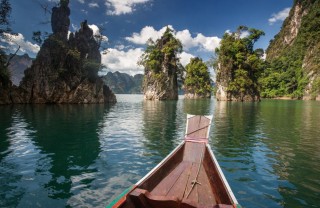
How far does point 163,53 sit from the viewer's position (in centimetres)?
9381

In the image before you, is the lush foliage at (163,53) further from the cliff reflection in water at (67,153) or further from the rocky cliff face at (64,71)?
the cliff reflection in water at (67,153)

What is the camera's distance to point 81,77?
6088 cm

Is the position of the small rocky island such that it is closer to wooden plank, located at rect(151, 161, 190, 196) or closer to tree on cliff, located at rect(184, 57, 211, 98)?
wooden plank, located at rect(151, 161, 190, 196)

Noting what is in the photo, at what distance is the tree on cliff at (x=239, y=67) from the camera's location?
271 ft

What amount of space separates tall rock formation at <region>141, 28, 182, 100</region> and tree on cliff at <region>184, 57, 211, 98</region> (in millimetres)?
20671

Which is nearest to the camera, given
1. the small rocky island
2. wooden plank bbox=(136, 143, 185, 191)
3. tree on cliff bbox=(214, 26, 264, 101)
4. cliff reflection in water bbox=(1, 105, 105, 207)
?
wooden plank bbox=(136, 143, 185, 191)

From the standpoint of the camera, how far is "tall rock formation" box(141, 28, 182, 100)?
90312 millimetres

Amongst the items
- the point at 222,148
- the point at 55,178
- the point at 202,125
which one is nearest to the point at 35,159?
the point at 55,178

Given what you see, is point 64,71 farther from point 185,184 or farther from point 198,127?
point 185,184

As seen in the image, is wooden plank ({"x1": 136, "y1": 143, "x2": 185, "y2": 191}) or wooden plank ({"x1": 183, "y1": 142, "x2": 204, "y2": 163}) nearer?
wooden plank ({"x1": 136, "y1": 143, "x2": 185, "y2": 191})

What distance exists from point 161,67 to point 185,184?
284ft

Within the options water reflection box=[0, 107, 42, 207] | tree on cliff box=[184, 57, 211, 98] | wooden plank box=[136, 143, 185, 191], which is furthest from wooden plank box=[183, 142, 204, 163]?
tree on cliff box=[184, 57, 211, 98]

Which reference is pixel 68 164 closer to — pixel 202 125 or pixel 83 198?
pixel 83 198

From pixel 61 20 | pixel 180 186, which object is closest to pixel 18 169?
pixel 180 186
